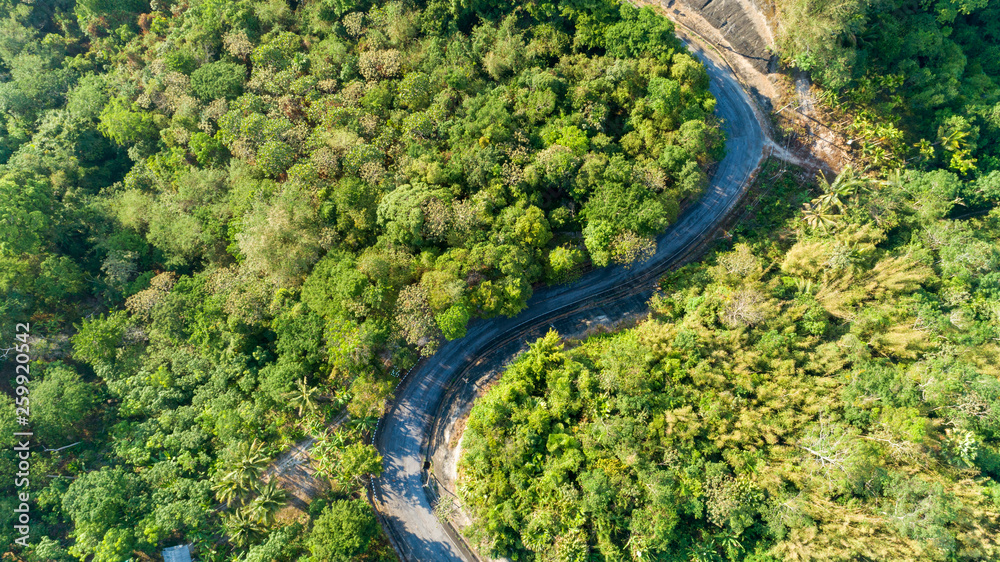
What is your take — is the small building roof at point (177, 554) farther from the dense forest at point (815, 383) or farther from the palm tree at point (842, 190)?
the palm tree at point (842, 190)

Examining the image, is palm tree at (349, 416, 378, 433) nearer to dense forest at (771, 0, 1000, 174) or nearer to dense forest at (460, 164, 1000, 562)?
dense forest at (460, 164, 1000, 562)

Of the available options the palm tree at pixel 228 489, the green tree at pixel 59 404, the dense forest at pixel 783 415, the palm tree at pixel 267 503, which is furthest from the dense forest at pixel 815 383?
the green tree at pixel 59 404

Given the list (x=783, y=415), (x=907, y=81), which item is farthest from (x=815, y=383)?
(x=907, y=81)

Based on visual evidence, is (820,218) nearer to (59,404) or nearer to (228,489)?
(228,489)

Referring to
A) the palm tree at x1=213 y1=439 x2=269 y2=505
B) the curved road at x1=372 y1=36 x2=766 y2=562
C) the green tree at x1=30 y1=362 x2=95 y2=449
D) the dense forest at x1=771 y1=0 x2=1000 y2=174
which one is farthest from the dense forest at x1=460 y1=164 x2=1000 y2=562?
the green tree at x1=30 y1=362 x2=95 y2=449

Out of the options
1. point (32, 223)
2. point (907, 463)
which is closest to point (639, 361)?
point (907, 463)

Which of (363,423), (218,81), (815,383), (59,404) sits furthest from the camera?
(218,81)
